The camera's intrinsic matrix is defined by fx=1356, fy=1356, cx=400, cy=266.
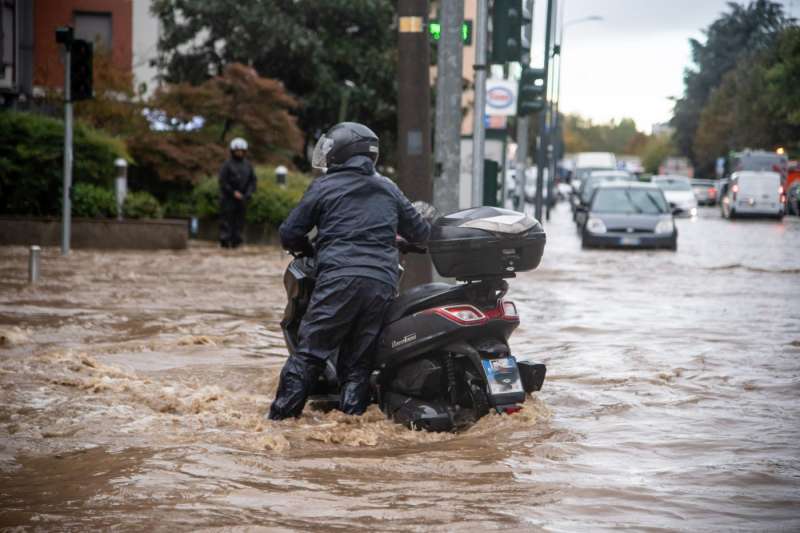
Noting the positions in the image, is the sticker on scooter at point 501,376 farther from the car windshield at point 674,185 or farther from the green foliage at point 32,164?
the car windshield at point 674,185

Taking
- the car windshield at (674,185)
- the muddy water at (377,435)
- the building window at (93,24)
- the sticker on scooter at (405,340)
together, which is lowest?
the muddy water at (377,435)

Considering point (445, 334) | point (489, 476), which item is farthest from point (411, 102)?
point (489, 476)

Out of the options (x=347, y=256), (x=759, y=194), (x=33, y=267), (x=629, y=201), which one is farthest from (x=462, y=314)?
(x=759, y=194)

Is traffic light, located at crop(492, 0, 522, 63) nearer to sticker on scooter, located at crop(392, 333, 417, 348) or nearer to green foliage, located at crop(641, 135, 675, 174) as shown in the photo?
sticker on scooter, located at crop(392, 333, 417, 348)

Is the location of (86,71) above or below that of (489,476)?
above

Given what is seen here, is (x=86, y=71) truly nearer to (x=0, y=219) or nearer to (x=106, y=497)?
(x=0, y=219)

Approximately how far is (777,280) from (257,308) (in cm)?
869

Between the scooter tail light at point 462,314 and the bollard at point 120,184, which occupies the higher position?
the bollard at point 120,184

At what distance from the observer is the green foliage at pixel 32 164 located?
22.8m

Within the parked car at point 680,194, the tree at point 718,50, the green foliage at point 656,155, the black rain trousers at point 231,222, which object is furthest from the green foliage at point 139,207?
the green foliage at point 656,155

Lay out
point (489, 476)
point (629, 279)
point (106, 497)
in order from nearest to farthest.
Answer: point (106, 497) → point (489, 476) → point (629, 279)

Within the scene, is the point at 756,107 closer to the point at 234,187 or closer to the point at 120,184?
the point at 234,187

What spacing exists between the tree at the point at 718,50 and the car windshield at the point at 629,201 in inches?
3002

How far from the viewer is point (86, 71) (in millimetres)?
19328
